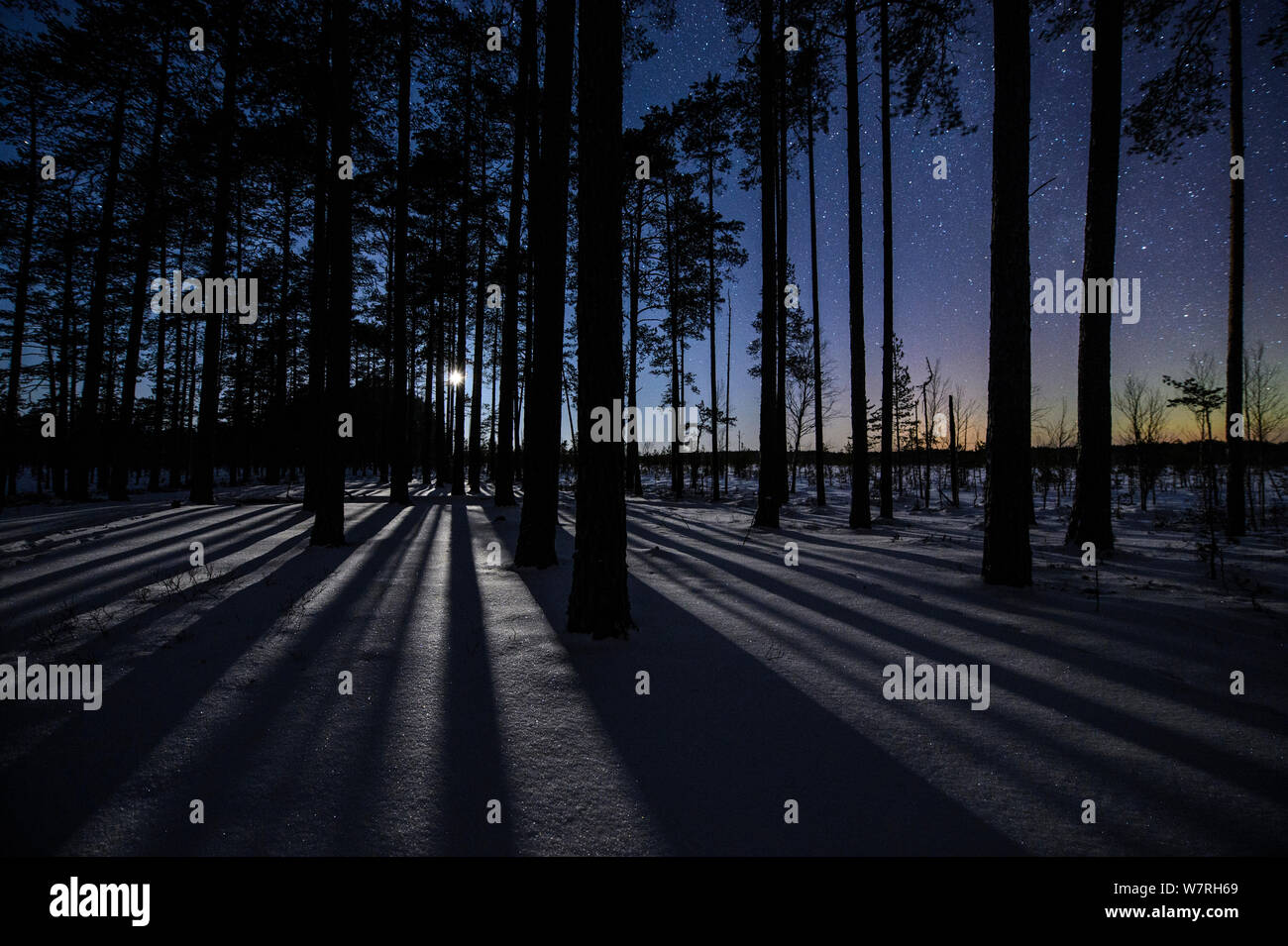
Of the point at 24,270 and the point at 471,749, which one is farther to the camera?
the point at 24,270

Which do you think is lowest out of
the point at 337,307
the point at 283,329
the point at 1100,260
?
the point at 337,307

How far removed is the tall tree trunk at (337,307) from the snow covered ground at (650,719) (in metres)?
1.88

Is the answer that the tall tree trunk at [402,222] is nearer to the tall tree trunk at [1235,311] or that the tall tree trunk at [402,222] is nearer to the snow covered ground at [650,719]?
the snow covered ground at [650,719]

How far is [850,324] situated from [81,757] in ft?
36.1

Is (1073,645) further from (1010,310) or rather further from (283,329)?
(283,329)

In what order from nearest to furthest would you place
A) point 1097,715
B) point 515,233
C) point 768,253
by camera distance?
point 1097,715
point 768,253
point 515,233

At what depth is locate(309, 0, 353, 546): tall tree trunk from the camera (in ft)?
22.4

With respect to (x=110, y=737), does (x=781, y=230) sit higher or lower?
higher

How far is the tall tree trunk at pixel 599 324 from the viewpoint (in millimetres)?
3568

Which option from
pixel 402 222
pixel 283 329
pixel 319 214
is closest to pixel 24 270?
pixel 283 329

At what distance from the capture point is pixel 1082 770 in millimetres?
1981

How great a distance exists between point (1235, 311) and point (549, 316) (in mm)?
12749

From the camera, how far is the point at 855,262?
31.4ft
